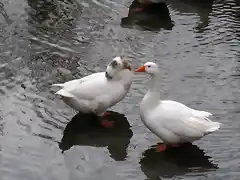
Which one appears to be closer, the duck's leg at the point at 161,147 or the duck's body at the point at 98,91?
the duck's leg at the point at 161,147

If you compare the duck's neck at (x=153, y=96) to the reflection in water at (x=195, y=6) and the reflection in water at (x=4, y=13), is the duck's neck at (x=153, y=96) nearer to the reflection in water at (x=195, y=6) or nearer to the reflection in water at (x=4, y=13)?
the reflection in water at (x=195, y=6)

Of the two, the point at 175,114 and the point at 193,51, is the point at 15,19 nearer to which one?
the point at 193,51

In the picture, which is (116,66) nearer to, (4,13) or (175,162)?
(175,162)

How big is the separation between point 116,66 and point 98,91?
1.40 feet

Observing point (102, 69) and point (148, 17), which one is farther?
point (148, 17)

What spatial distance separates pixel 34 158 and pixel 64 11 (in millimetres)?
4894

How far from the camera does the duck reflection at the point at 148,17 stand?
33.5 feet

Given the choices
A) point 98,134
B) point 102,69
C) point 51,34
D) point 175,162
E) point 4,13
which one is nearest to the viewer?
point 175,162

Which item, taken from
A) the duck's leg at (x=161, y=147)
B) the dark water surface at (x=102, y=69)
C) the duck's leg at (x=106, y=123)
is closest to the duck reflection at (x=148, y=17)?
the dark water surface at (x=102, y=69)

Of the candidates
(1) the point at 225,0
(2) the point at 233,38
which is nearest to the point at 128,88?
(2) the point at 233,38

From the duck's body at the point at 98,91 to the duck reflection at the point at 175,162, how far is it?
92cm

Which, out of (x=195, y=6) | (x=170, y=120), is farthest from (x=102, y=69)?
(x=195, y=6)

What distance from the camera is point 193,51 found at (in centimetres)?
909

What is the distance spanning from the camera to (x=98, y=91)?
7.06m
